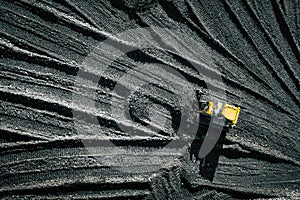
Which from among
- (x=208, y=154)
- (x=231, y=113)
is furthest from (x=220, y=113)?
(x=208, y=154)

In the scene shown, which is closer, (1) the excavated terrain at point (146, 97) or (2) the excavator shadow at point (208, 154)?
(1) the excavated terrain at point (146, 97)

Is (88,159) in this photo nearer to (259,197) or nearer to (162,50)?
(162,50)

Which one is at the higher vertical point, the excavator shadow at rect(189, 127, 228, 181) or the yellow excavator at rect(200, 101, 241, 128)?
the yellow excavator at rect(200, 101, 241, 128)

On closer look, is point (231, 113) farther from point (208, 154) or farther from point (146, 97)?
point (146, 97)

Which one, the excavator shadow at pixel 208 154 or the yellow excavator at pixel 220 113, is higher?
the yellow excavator at pixel 220 113

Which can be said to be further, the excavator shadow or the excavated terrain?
the excavator shadow
